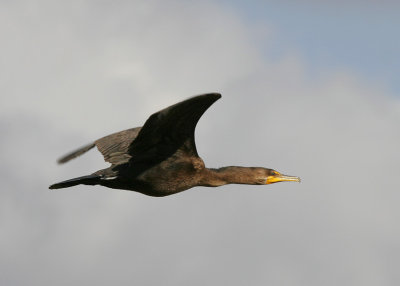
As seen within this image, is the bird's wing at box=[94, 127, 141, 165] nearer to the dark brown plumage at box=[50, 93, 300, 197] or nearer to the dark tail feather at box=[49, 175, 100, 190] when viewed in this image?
the dark brown plumage at box=[50, 93, 300, 197]

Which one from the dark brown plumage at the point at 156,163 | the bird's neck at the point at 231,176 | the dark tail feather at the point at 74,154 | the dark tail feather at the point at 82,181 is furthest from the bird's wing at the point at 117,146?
the bird's neck at the point at 231,176

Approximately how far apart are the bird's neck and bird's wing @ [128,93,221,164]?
65 cm

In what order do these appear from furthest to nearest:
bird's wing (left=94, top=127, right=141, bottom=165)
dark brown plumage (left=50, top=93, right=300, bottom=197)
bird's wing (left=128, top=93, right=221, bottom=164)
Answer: bird's wing (left=94, top=127, right=141, bottom=165) → dark brown plumage (left=50, top=93, right=300, bottom=197) → bird's wing (left=128, top=93, right=221, bottom=164)

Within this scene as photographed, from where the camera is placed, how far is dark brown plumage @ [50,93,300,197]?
34.1 feet

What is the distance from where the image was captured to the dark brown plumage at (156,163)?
34.1ft

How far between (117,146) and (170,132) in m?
1.41

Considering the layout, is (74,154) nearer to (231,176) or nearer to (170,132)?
(170,132)

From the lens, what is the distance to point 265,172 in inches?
483

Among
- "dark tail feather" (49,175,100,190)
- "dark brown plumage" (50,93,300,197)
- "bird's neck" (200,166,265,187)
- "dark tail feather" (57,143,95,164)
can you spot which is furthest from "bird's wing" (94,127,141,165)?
"bird's neck" (200,166,265,187)

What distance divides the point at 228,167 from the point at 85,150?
203 cm

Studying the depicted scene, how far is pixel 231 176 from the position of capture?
1193 cm

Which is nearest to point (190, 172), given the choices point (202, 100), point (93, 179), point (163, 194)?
point (163, 194)

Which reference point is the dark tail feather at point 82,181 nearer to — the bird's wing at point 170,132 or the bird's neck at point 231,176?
the bird's wing at point 170,132

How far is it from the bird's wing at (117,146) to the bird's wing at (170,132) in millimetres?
251
